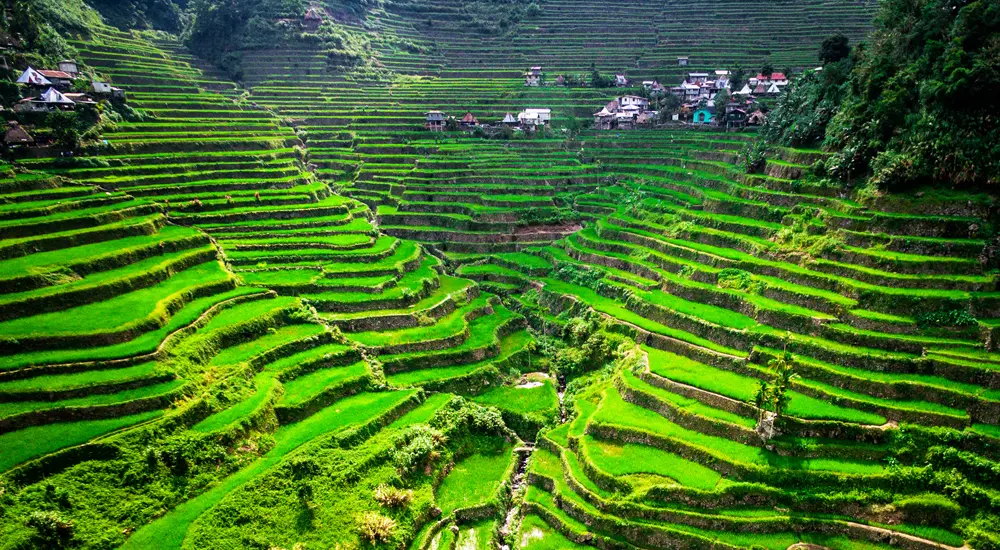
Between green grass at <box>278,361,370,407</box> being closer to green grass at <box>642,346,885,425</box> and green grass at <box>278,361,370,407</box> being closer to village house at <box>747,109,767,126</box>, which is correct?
green grass at <box>642,346,885,425</box>

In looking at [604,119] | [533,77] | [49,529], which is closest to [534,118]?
[604,119]

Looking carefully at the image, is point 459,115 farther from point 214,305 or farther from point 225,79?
point 214,305

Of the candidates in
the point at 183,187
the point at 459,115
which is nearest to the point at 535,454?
the point at 183,187

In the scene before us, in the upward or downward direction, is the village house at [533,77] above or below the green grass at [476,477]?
above

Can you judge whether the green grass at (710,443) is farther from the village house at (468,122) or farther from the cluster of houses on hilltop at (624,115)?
the village house at (468,122)

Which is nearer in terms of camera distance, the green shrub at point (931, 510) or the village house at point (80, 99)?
the green shrub at point (931, 510)

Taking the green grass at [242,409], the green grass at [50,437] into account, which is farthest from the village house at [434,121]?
the green grass at [50,437]
